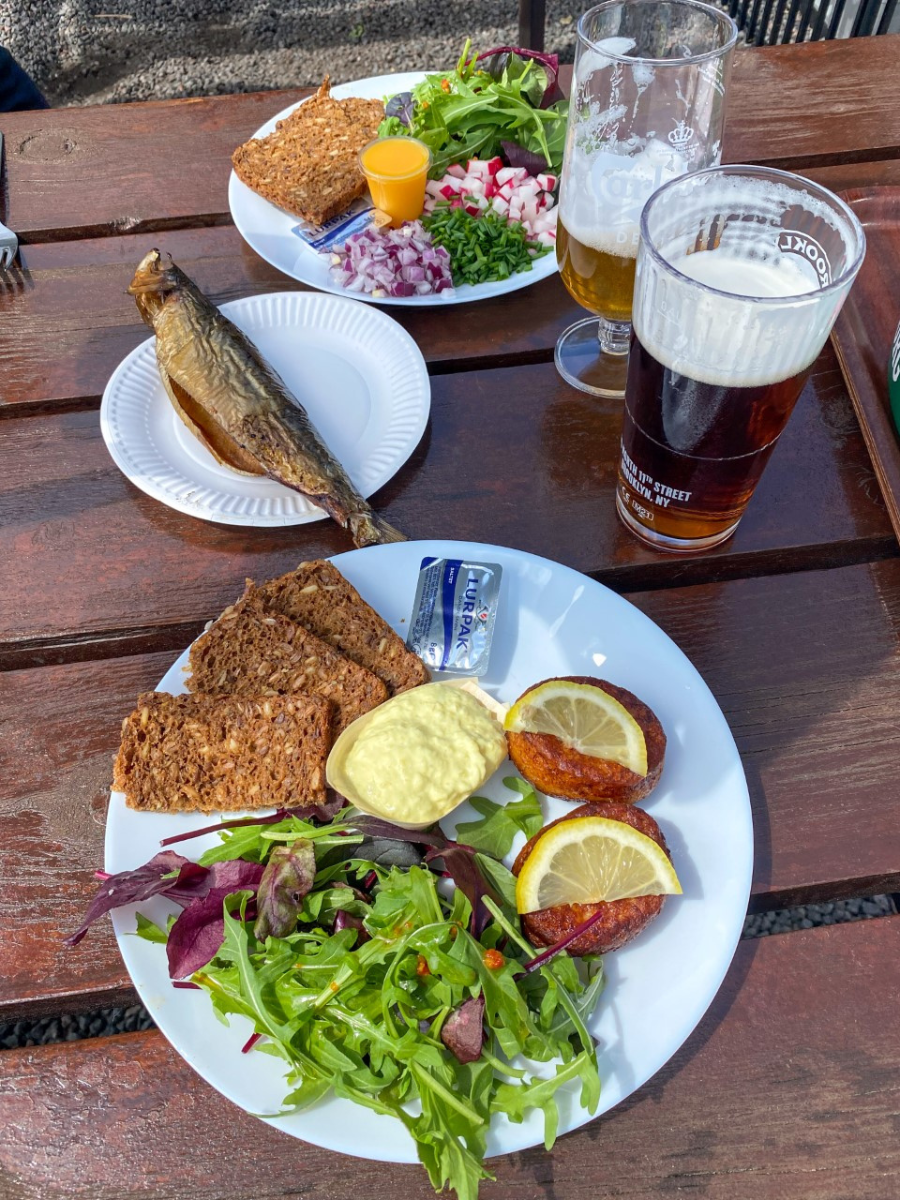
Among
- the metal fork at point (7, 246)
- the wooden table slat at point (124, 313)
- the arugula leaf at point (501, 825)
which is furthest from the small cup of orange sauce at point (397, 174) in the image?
the arugula leaf at point (501, 825)

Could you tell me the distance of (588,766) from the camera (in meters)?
1.22

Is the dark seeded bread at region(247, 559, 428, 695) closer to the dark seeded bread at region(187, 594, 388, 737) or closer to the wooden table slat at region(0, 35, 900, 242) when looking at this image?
the dark seeded bread at region(187, 594, 388, 737)

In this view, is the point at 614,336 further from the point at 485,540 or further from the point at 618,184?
the point at 485,540

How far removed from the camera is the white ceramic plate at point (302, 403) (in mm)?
1645

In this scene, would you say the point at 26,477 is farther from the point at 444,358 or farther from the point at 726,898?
the point at 726,898

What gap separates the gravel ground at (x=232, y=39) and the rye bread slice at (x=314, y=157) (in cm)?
326

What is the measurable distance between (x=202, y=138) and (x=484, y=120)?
82 centimetres

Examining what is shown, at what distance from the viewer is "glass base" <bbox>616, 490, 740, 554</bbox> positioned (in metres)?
1.58

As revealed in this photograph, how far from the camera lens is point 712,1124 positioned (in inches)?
43.1

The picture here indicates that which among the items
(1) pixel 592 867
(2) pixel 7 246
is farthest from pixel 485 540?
(2) pixel 7 246

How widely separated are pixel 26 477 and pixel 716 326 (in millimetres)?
1360

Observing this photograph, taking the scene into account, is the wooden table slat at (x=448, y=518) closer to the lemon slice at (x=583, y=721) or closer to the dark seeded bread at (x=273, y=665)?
the dark seeded bread at (x=273, y=665)

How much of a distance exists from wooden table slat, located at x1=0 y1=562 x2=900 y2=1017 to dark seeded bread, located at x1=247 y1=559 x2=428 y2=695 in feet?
0.84

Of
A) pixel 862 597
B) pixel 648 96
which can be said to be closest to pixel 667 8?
pixel 648 96
